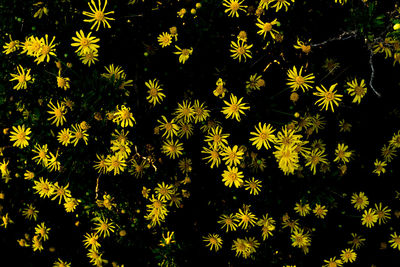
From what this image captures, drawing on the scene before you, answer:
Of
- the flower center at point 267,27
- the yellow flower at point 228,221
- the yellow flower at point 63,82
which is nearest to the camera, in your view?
the yellow flower at point 63,82

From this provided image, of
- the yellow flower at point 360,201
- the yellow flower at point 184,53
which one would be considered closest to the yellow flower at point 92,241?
the yellow flower at point 184,53

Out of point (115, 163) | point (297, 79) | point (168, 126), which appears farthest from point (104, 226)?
point (297, 79)

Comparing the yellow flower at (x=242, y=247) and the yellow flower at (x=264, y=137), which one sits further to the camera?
the yellow flower at (x=242, y=247)

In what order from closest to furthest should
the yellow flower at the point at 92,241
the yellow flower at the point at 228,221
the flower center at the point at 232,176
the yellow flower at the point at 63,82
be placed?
the yellow flower at the point at 63,82
the flower center at the point at 232,176
the yellow flower at the point at 228,221
the yellow flower at the point at 92,241

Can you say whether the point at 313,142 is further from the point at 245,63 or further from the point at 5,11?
the point at 5,11

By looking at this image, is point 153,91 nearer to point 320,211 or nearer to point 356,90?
point 356,90

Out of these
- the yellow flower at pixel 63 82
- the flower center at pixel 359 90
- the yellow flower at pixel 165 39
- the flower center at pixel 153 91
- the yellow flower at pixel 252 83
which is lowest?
the yellow flower at pixel 63 82

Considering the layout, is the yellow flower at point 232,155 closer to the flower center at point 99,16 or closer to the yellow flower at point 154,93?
the yellow flower at point 154,93

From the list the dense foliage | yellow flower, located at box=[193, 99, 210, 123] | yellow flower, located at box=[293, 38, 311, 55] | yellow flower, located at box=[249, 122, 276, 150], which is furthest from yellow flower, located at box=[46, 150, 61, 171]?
yellow flower, located at box=[293, 38, 311, 55]

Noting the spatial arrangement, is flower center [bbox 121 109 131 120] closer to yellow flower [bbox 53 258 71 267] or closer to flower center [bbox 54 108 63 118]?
flower center [bbox 54 108 63 118]

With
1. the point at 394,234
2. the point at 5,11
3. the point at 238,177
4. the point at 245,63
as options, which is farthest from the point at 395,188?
the point at 5,11

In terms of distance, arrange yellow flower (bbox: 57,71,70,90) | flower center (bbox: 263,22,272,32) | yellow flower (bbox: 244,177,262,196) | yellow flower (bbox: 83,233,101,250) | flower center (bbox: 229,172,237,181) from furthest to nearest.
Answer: yellow flower (bbox: 83,233,101,250), yellow flower (bbox: 244,177,262,196), flower center (bbox: 229,172,237,181), flower center (bbox: 263,22,272,32), yellow flower (bbox: 57,71,70,90)
